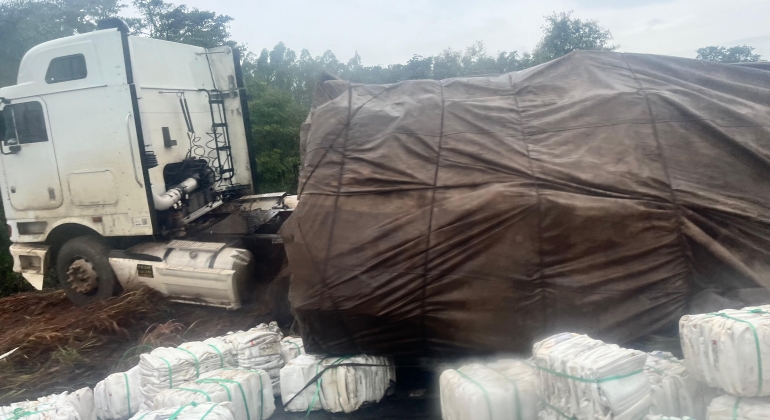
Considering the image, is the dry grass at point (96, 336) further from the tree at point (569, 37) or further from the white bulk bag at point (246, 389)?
the tree at point (569, 37)

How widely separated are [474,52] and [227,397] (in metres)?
20.1

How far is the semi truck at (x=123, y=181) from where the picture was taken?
259 inches

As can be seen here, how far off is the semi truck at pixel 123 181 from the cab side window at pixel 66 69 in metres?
0.01

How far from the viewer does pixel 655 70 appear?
4.57m

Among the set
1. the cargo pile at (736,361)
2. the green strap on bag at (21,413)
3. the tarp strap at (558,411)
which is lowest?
the green strap on bag at (21,413)

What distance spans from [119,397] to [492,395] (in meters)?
2.86

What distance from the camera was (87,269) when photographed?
7.16 meters

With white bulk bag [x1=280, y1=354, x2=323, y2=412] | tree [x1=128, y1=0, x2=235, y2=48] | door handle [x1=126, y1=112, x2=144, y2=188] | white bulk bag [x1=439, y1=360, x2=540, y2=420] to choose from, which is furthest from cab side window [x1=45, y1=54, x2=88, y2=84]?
tree [x1=128, y1=0, x2=235, y2=48]

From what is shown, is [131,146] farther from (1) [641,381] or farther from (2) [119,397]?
(1) [641,381]

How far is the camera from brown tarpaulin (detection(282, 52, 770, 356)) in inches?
153

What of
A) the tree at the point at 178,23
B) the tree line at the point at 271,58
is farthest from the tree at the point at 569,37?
the tree at the point at 178,23

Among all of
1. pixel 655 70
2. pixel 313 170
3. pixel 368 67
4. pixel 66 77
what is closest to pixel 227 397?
pixel 313 170

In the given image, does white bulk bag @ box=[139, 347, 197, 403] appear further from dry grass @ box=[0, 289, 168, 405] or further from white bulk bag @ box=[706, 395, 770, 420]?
white bulk bag @ box=[706, 395, 770, 420]

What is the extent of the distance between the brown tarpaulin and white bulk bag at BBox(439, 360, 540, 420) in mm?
472
